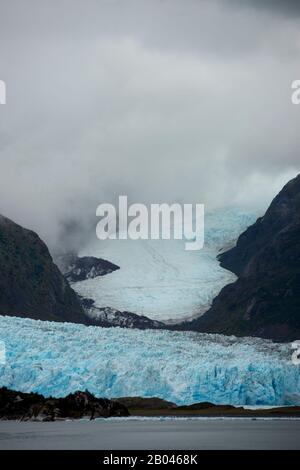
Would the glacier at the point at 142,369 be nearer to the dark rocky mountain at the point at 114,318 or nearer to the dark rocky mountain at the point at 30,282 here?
the dark rocky mountain at the point at 114,318

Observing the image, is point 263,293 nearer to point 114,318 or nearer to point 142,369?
point 114,318

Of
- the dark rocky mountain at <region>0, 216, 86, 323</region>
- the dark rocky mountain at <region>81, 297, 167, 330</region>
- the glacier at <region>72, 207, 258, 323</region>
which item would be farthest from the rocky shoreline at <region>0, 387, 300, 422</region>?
the dark rocky mountain at <region>0, 216, 86, 323</region>

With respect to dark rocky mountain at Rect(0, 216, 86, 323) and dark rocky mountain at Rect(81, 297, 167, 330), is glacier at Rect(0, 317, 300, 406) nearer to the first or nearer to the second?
dark rocky mountain at Rect(81, 297, 167, 330)

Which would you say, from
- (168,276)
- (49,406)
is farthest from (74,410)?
(168,276)

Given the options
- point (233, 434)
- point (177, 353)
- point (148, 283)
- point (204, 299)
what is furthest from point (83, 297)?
point (233, 434)

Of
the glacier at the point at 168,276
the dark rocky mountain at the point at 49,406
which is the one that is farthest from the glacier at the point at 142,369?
the glacier at the point at 168,276

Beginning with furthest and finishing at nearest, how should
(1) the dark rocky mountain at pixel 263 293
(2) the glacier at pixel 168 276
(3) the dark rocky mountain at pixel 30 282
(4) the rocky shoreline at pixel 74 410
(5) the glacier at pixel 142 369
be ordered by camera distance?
1. (1) the dark rocky mountain at pixel 263 293
2. (2) the glacier at pixel 168 276
3. (3) the dark rocky mountain at pixel 30 282
4. (5) the glacier at pixel 142 369
5. (4) the rocky shoreline at pixel 74 410

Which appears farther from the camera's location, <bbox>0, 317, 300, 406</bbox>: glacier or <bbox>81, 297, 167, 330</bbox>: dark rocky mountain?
<bbox>81, 297, 167, 330</bbox>: dark rocky mountain
